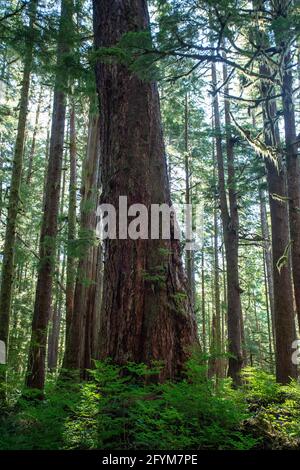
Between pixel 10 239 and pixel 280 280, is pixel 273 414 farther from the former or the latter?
pixel 10 239

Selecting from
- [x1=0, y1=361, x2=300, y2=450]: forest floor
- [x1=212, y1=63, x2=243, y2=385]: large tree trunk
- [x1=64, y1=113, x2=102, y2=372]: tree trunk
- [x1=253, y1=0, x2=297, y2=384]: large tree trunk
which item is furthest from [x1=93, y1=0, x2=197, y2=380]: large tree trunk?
[x1=212, y1=63, x2=243, y2=385]: large tree trunk

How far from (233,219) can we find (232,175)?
5.58ft

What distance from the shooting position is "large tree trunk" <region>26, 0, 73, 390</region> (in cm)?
739

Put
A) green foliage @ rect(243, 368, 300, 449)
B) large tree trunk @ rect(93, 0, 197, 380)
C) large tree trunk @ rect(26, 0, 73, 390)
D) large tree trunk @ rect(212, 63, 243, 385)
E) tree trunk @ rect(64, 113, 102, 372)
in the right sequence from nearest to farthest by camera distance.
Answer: green foliage @ rect(243, 368, 300, 449) → large tree trunk @ rect(93, 0, 197, 380) → large tree trunk @ rect(26, 0, 73, 390) → tree trunk @ rect(64, 113, 102, 372) → large tree trunk @ rect(212, 63, 243, 385)

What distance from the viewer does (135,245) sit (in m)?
4.99

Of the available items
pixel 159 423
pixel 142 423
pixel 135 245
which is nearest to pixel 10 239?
pixel 135 245

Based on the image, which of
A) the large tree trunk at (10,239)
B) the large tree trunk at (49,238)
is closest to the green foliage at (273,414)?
the large tree trunk at (49,238)

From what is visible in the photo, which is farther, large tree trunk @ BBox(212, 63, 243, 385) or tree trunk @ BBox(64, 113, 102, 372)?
large tree trunk @ BBox(212, 63, 243, 385)

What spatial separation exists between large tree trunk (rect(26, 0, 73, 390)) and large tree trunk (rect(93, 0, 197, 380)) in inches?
59.7

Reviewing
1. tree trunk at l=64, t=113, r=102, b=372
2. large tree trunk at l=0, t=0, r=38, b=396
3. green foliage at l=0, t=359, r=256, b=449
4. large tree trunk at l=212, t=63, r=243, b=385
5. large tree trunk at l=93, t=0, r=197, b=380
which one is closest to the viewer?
green foliage at l=0, t=359, r=256, b=449

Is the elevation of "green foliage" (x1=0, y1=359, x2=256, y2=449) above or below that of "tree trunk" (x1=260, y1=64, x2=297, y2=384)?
below

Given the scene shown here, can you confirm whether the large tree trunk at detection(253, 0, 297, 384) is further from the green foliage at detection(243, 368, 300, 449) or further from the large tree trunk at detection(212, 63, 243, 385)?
the large tree trunk at detection(212, 63, 243, 385)

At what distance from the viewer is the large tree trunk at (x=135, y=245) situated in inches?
181
